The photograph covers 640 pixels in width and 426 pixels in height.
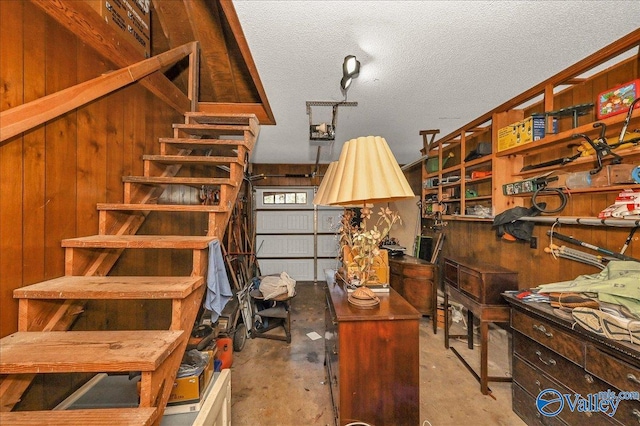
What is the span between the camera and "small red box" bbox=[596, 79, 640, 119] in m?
1.51

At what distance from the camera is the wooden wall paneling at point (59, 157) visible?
114 centimetres

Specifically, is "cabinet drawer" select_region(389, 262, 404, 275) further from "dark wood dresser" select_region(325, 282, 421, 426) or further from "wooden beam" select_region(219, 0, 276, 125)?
"wooden beam" select_region(219, 0, 276, 125)

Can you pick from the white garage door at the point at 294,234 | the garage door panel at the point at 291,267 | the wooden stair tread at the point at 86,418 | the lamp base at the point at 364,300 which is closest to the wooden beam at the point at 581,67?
the lamp base at the point at 364,300

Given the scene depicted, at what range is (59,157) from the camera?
119 cm

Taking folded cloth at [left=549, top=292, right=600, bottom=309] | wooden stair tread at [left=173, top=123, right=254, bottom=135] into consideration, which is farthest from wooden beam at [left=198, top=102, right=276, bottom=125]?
folded cloth at [left=549, top=292, right=600, bottom=309]

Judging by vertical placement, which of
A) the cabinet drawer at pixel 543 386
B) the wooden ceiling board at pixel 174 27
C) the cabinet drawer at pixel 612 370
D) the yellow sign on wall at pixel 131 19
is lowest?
the cabinet drawer at pixel 543 386

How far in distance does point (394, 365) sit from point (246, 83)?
8.79 ft

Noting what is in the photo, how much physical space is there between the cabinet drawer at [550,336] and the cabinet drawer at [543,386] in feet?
0.67

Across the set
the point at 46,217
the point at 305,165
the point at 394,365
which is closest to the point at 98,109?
the point at 46,217

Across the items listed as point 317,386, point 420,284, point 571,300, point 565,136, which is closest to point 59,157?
point 317,386

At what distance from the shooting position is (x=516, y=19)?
4.63 ft

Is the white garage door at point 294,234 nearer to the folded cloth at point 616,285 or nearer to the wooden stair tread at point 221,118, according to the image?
the wooden stair tread at point 221,118

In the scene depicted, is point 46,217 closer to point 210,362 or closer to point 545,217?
point 210,362

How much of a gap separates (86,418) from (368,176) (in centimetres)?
138
